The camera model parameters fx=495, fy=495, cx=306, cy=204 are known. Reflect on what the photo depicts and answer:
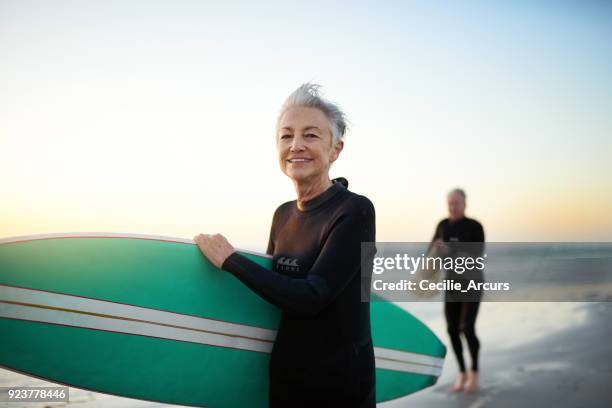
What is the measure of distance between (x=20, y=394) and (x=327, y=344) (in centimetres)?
280

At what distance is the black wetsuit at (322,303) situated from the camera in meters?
1.45

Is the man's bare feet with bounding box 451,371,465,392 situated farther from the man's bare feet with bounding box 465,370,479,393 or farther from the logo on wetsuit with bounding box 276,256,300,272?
the logo on wetsuit with bounding box 276,256,300,272

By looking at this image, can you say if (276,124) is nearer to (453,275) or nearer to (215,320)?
(215,320)

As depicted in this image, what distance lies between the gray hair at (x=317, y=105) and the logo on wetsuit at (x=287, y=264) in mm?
440

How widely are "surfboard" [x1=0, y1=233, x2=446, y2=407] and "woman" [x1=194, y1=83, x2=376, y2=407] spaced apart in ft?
1.05

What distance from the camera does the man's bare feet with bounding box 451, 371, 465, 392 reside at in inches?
171

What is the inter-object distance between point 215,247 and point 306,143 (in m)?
0.47

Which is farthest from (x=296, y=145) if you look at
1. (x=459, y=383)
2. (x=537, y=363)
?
(x=537, y=363)

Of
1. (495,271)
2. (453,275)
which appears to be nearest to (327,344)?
(453,275)

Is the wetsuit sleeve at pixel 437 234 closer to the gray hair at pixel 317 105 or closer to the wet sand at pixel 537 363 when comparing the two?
the wet sand at pixel 537 363

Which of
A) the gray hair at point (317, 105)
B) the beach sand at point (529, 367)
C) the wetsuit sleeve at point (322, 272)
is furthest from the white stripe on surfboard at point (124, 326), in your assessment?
the beach sand at point (529, 367)

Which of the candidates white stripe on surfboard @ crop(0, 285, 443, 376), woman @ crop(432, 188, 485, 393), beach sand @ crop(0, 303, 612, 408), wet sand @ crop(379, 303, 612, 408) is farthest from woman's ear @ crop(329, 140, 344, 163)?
woman @ crop(432, 188, 485, 393)

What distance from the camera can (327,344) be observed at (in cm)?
157

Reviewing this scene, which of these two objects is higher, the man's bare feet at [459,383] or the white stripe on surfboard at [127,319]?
the white stripe on surfboard at [127,319]
